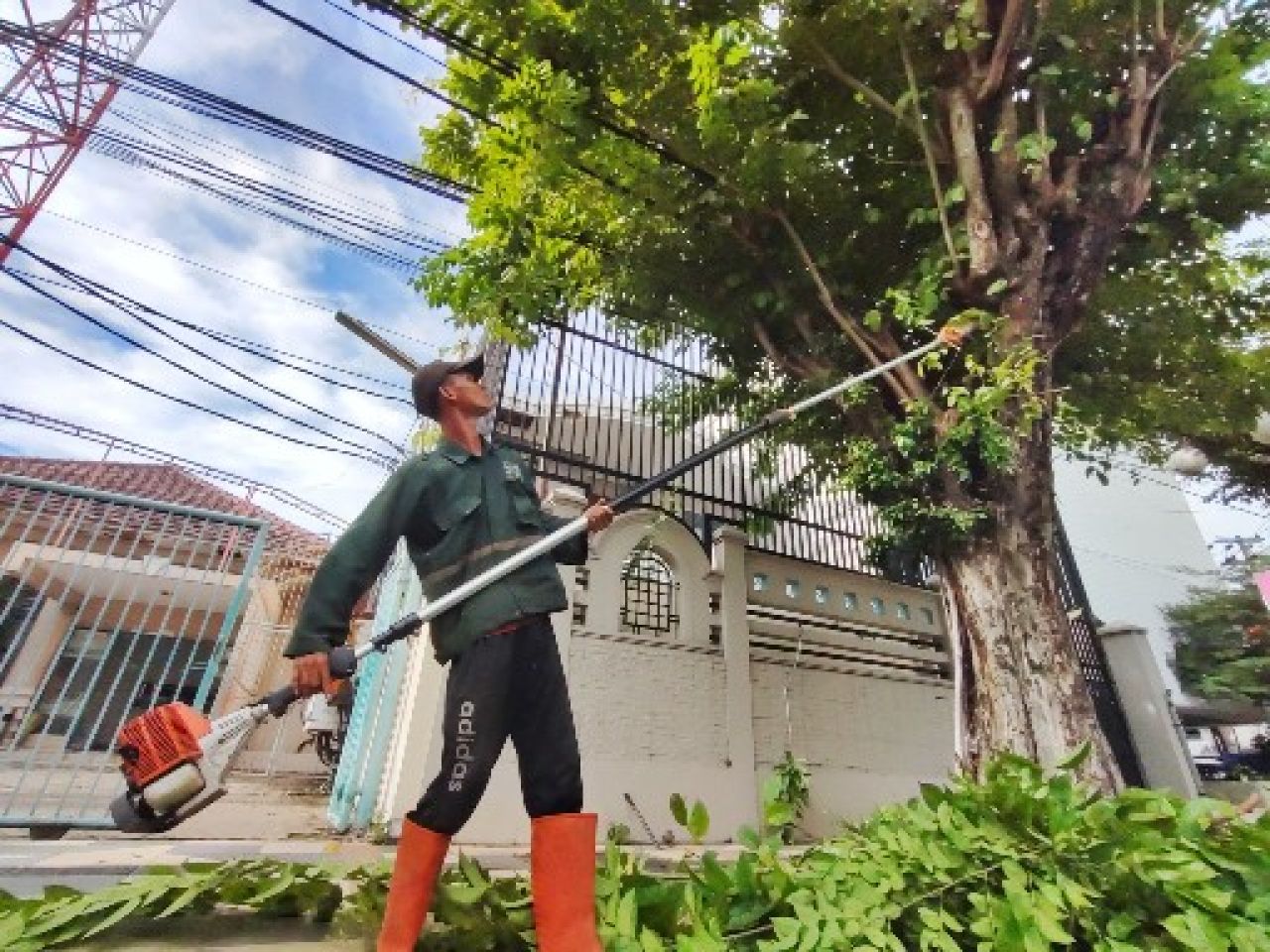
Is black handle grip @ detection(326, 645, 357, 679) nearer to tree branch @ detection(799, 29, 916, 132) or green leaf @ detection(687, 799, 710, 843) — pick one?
green leaf @ detection(687, 799, 710, 843)

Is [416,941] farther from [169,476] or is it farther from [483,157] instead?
[169,476]

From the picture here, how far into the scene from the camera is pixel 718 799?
5.20 meters

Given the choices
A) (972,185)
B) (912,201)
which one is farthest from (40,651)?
(972,185)

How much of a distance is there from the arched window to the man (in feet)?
10.5

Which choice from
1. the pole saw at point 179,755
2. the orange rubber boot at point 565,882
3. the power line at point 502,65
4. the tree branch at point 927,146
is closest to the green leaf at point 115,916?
the pole saw at point 179,755

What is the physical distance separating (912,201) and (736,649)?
4107mm

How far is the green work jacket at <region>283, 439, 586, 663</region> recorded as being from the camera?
2.03 m

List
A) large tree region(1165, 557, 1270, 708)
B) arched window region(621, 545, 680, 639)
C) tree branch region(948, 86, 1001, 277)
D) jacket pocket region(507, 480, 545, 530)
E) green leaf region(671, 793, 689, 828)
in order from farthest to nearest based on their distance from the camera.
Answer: large tree region(1165, 557, 1270, 708) → arched window region(621, 545, 680, 639) → tree branch region(948, 86, 1001, 277) → jacket pocket region(507, 480, 545, 530) → green leaf region(671, 793, 689, 828)

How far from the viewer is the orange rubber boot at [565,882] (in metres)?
1.77

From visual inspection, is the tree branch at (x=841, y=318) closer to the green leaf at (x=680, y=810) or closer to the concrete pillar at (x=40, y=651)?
the green leaf at (x=680, y=810)

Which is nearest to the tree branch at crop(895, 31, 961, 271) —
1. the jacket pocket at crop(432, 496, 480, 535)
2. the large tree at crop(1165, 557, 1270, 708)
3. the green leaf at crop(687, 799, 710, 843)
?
the jacket pocket at crop(432, 496, 480, 535)

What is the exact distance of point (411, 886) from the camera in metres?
1.81

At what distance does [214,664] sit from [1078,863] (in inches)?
179

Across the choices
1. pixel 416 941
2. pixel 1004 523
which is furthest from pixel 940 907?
pixel 1004 523
